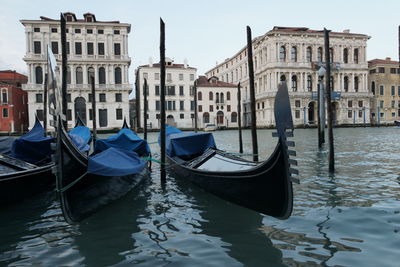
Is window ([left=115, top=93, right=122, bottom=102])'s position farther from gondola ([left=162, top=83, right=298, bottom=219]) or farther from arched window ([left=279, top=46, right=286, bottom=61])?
gondola ([left=162, top=83, right=298, bottom=219])

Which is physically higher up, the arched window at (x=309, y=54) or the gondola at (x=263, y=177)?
the arched window at (x=309, y=54)

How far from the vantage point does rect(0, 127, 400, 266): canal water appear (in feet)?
10.3

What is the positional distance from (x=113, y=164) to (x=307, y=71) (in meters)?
38.4

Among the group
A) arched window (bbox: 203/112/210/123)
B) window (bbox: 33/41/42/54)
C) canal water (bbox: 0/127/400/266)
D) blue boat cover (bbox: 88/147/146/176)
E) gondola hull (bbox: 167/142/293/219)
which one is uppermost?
window (bbox: 33/41/42/54)

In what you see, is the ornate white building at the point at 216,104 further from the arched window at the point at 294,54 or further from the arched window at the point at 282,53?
the arched window at the point at 294,54

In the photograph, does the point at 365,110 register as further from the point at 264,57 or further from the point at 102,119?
the point at 102,119

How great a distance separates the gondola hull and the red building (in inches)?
1254

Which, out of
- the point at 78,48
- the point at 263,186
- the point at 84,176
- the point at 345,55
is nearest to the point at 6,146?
the point at 84,176

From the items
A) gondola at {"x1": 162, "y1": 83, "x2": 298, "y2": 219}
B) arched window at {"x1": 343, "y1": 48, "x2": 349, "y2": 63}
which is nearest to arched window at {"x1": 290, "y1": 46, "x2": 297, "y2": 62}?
arched window at {"x1": 343, "y1": 48, "x2": 349, "y2": 63}

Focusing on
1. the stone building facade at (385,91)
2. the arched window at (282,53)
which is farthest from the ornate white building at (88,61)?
the stone building facade at (385,91)

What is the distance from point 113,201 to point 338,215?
331cm

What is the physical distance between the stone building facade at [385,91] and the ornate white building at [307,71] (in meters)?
2.11

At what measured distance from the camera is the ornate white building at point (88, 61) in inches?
1287

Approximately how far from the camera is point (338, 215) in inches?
167
